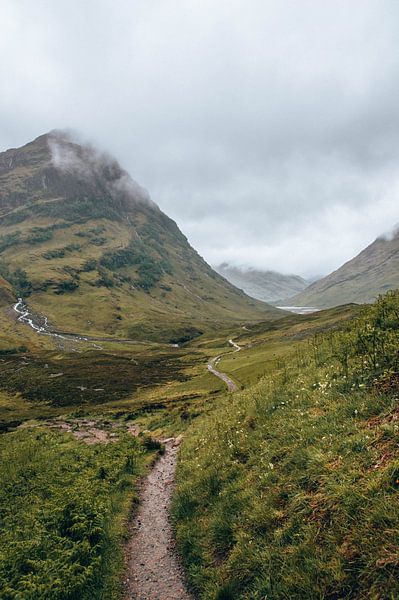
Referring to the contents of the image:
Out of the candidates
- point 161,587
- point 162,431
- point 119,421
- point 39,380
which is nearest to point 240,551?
point 161,587

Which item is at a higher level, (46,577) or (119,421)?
(46,577)

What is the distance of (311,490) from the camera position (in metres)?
9.77

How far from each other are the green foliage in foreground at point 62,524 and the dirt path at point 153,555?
0.70 meters

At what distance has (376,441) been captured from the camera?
973 centimetres

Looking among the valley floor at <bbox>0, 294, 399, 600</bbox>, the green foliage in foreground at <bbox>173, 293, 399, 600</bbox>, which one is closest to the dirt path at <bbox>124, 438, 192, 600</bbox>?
the valley floor at <bbox>0, 294, 399, 600</bbox>

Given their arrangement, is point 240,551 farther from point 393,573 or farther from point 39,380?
point 39,380

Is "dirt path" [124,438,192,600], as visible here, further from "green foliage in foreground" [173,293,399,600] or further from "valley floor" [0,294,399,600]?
"green foliage in foreground" [173,293,399,600]

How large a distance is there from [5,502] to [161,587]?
998 cm

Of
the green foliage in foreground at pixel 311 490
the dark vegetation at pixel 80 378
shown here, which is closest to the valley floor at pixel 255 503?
the green foliage in foreground at pixel 311 490

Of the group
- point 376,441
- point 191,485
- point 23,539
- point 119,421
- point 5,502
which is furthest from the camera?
point 119,421

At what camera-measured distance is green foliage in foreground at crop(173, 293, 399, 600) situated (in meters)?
7.48

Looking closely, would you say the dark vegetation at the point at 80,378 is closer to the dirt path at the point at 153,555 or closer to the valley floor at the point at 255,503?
the valley floor at the point at 255,503

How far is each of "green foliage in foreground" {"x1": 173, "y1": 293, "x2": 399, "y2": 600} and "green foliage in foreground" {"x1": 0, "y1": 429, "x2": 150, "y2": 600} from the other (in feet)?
9.80

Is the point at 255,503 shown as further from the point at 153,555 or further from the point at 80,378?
the point at 80,378
